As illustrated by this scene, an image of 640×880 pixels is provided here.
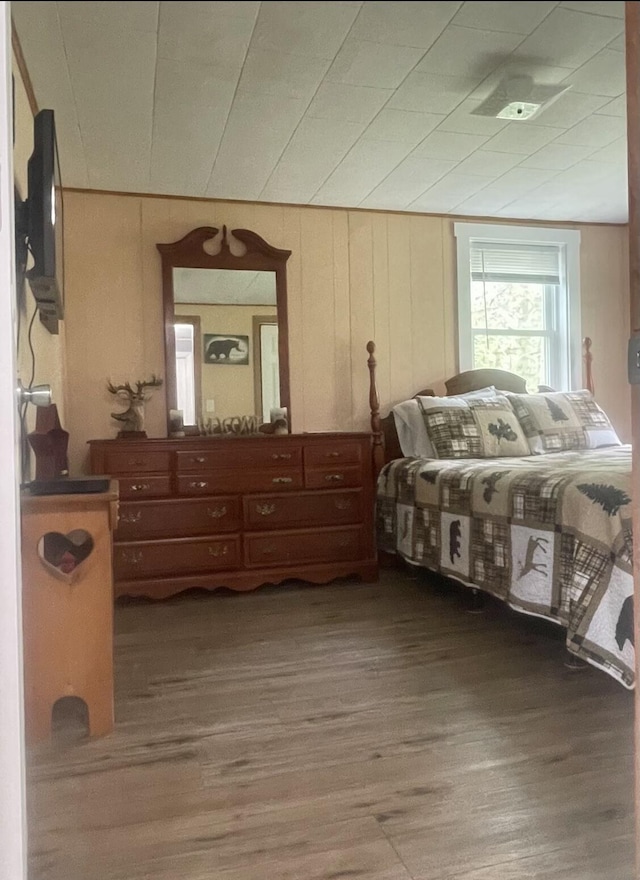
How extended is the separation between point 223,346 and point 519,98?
1.99 m

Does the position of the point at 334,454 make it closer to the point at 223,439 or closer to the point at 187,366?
the point at 223,439

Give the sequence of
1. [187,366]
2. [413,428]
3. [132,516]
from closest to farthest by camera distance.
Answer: [132,516] → [187,366] → [413,428]

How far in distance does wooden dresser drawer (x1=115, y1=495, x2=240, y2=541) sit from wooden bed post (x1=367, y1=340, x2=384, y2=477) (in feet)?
2.86

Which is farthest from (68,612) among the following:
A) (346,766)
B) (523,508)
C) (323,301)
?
(323,301)

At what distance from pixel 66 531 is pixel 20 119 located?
1.60 metres

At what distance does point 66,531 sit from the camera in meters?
1.80

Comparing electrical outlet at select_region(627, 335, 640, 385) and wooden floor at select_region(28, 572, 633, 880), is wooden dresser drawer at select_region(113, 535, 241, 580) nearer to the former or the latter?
wooden floor at select_region(28, 572, 633, 880)

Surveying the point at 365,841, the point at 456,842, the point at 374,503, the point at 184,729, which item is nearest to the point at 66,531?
the point at 184,729

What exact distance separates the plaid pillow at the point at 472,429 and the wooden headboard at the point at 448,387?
0.32m

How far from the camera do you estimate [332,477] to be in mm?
3455

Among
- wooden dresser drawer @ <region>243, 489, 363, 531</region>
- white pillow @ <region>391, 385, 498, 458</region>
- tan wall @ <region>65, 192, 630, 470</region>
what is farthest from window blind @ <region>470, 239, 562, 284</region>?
wooden dresser drawer @ <region>243, 489, 363, 531</region>

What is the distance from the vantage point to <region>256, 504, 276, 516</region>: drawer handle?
3334 millimetres

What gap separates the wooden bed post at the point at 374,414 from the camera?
3.65m

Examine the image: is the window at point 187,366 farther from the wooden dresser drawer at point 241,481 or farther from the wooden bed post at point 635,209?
the wooden bed post at point 635,209
